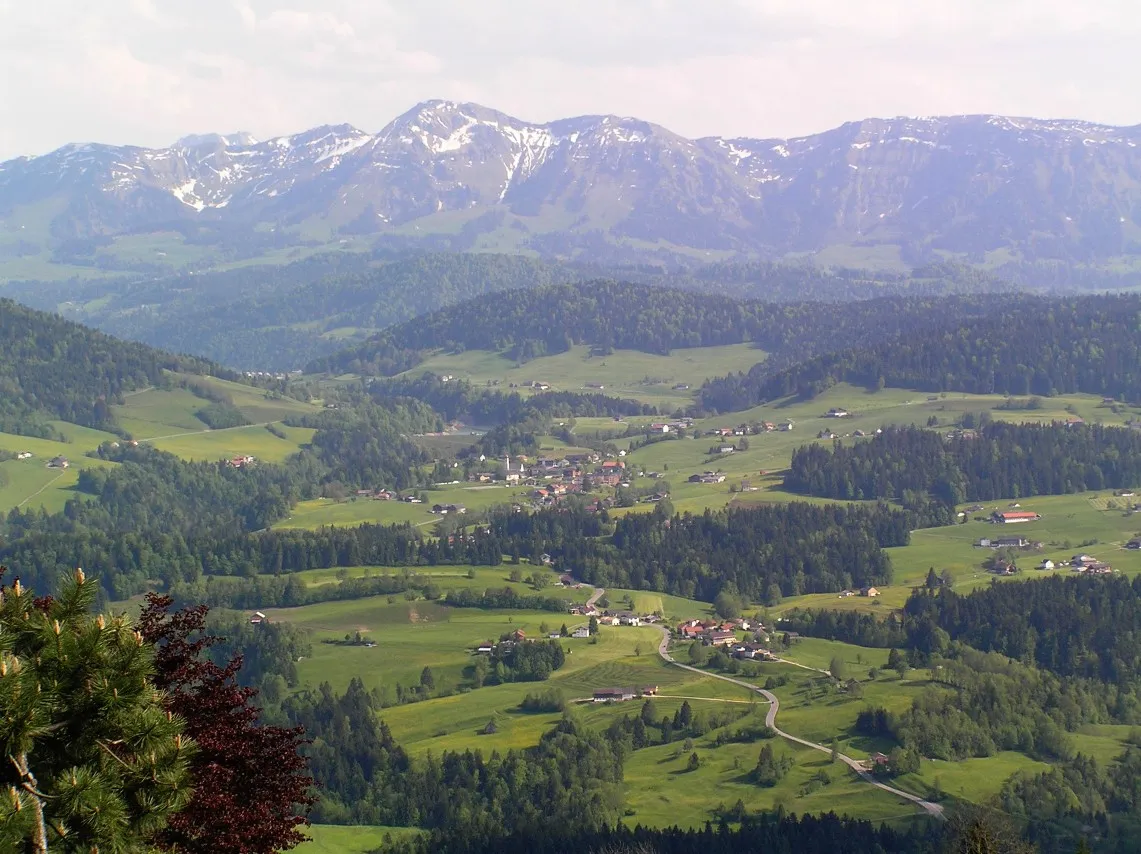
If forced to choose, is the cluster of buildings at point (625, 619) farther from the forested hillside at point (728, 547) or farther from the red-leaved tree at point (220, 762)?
the red-leaved tree at point (220, 762)

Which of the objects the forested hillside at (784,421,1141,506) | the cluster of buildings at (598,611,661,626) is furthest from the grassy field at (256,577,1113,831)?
the forested hillside at (784,421,1141,506)

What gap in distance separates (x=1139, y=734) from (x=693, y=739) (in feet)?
83.1

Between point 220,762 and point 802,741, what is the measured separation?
6392cm

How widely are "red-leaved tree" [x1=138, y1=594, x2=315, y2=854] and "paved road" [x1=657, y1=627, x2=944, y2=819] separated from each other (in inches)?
2099

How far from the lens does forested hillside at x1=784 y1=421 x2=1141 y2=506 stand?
162m

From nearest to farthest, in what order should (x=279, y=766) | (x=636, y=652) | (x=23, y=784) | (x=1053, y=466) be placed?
(x=23, y=784) → (x=279, y=766) → (x=636, y=652) → (x=1053, y=466)

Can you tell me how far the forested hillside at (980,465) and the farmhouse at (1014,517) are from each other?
10.6m

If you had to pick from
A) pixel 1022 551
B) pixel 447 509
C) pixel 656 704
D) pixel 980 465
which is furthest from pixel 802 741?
pixel 980 465

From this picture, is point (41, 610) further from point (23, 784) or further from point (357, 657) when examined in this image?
point (357, 657)

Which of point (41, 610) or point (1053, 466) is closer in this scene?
point (41, 610)

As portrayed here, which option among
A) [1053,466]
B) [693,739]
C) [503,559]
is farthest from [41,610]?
[1053,466]

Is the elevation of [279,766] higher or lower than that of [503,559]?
higher

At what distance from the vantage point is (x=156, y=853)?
21.0 m

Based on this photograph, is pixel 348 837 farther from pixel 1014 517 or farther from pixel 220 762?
pixel 1014 517
